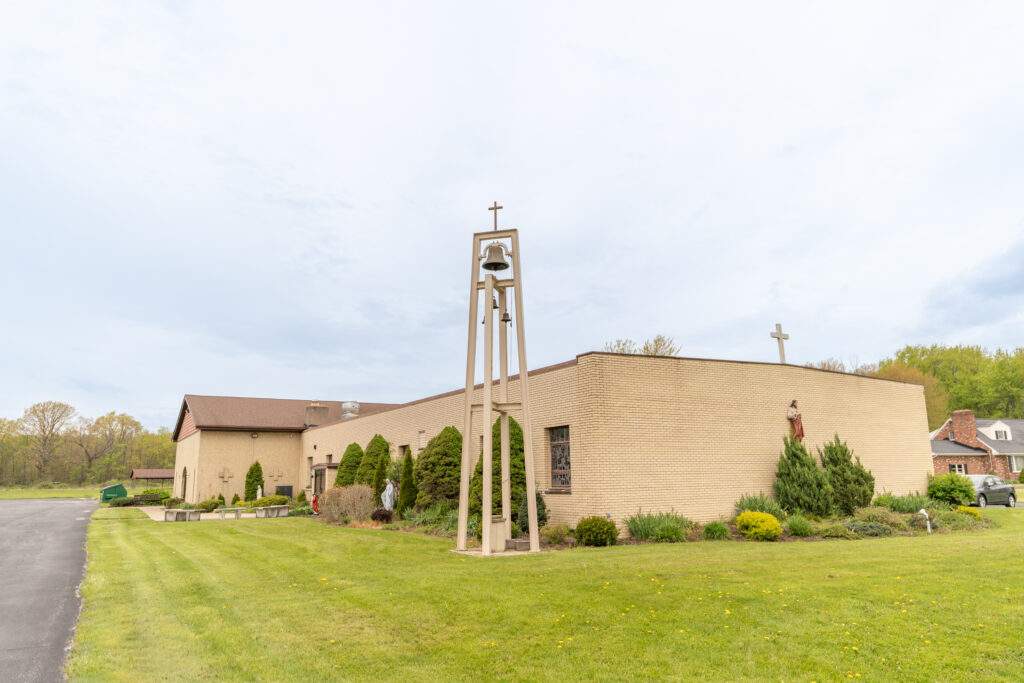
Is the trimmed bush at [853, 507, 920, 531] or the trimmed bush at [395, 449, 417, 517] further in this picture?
the trimmed bush at [395, 449, 417, 517]

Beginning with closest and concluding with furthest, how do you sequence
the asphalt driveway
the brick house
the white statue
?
the asphalt driveway, the white statue, the brick house

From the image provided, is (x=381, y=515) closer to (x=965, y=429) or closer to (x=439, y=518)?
(x=439, y=518)

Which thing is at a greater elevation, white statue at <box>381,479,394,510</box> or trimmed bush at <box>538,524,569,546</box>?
white statue at <box>381,479,394,510</box>

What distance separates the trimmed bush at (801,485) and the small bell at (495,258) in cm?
1003

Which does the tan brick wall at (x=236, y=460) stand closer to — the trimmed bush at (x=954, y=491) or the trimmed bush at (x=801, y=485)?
the trimmed bush at (x=801, y=485)

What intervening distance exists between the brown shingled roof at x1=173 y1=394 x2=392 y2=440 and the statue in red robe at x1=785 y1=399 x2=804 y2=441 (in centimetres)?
2926

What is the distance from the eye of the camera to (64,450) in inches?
2985

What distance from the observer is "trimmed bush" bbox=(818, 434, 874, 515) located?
1819 centimetres

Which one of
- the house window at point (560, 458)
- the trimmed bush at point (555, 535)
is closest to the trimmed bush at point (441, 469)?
the house window at point (560, 458)

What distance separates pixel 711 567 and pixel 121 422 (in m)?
88.5

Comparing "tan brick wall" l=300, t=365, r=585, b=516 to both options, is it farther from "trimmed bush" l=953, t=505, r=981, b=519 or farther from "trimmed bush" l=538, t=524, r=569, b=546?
"trimmed bush" l=953, t=505, r=981, b=519

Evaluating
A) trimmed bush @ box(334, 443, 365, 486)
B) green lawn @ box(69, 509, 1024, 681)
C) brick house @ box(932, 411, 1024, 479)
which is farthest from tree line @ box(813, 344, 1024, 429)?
green lawn @ box(69, 509, 1024, 681)

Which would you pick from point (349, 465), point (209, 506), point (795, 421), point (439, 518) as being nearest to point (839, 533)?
point (795, 421)

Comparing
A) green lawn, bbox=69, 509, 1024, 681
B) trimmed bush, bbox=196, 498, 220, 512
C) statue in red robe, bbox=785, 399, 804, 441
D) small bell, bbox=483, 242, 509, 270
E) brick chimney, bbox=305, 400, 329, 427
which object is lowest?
trimmed bush, bbox=196, 498, 220, 512
